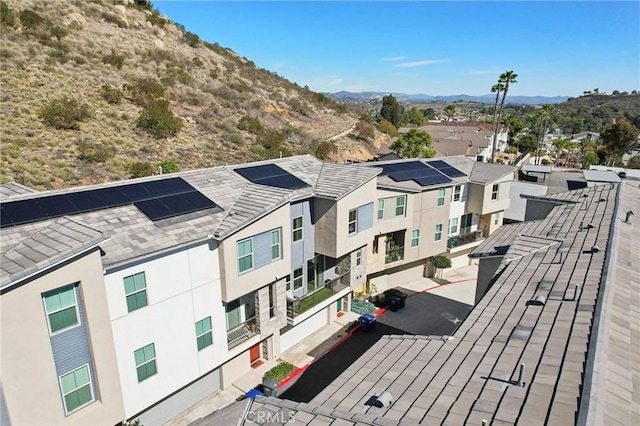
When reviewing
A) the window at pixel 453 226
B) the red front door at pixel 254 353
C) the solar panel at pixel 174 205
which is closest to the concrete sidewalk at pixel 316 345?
the red front door at pixel 254 353

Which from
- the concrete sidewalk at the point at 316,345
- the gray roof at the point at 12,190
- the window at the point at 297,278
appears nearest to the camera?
the gray roof at the point at 12,190

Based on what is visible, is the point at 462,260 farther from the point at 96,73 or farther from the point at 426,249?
the point at 96,73

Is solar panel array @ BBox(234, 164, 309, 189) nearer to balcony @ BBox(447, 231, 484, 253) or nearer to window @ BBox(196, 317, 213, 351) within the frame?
window @ BBox(196, 317, 213, 351)

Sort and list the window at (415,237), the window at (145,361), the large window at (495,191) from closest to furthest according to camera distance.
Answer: the window at (145,361) → the window at (415,237) → the large window at (495,191)

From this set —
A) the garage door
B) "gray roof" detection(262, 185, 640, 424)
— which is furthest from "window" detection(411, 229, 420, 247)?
"gray roof" detection(262, 185, 640, 424)

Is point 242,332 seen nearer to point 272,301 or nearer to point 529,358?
point 272,301

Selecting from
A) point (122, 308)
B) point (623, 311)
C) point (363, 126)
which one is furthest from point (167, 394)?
point (363, 126)

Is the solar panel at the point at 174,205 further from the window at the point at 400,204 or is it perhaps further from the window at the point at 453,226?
the window at the point at 453,226
